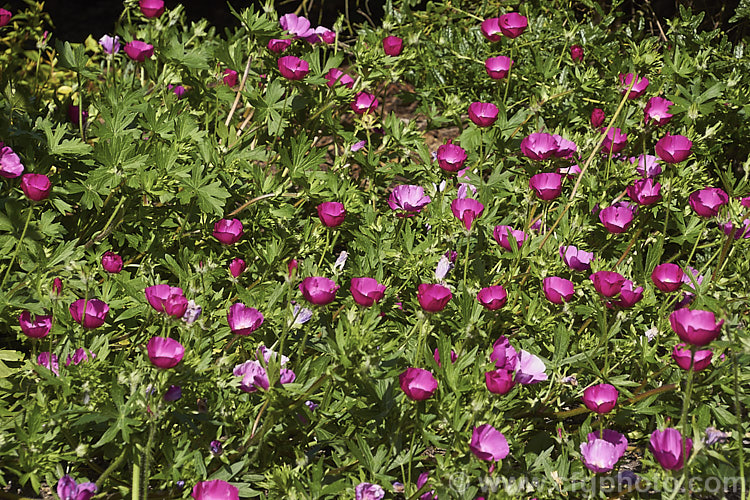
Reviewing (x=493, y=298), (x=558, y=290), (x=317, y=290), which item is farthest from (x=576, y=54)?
(x=317, y=290)

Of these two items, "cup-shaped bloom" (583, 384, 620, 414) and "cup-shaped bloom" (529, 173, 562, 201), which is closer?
"cup-shaped bloom" (583, 384, 620, 414)

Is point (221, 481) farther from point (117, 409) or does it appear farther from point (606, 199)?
point (606, 199)

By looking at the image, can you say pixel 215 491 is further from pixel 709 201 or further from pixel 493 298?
pixel 709 201

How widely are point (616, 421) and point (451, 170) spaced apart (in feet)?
2.76

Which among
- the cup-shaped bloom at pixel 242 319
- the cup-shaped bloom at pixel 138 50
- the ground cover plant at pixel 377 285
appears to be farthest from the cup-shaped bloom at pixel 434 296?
the cup-shaped bloom at pixel 138 50

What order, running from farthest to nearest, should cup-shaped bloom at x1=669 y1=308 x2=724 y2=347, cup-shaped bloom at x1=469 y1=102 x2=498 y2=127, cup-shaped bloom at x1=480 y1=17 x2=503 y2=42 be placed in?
cup-shaped bloom at x1=480 y1=17 x2=503 y2=42, cup-shaped bloom at x1=469 y1=102 x2=498 y2=127, cup-shaped bloom at x1=669 y1=308 x2=724 y2=347

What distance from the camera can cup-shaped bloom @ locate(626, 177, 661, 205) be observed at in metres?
2.14

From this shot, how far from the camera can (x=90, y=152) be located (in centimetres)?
217

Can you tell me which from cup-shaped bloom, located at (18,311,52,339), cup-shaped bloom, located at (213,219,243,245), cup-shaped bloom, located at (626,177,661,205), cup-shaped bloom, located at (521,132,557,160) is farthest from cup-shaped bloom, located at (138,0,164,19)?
cup-shaped bloom, located at (626,177,661,205)

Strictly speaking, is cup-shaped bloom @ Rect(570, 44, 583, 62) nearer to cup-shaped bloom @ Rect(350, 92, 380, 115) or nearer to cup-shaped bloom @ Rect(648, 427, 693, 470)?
cup-shaped bloom @ Rect(350, 92, 380, 115)

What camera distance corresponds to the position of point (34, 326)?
1685 mm

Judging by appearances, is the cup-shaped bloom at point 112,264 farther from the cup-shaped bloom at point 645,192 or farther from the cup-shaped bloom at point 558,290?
Answer: the cup-shaped bloom at point 645,192

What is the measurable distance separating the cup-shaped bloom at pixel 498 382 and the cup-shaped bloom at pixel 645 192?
35.8 inches

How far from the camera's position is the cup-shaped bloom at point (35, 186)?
1.77m
